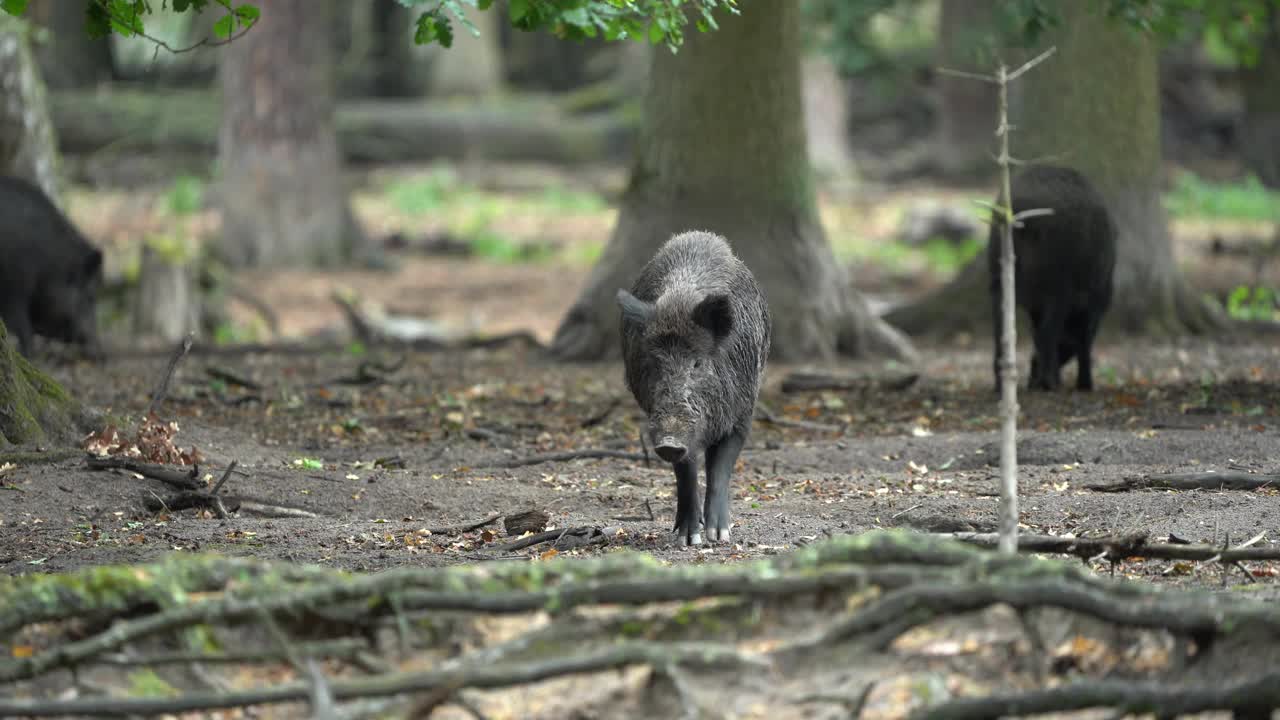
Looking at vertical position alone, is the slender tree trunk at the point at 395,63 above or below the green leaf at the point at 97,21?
above

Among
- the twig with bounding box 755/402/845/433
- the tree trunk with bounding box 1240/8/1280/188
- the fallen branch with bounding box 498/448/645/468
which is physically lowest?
the fallen branch with bounding box 498/448/645/468

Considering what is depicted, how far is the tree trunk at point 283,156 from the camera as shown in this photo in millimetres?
19531

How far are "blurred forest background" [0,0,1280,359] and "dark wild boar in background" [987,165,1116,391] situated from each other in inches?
82.9

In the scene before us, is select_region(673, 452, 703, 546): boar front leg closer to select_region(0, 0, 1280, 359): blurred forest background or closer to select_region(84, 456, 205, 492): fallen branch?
A: select_region(84, 456, 205, 492): fallen branch

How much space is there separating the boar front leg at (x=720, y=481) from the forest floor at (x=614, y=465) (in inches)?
4.0

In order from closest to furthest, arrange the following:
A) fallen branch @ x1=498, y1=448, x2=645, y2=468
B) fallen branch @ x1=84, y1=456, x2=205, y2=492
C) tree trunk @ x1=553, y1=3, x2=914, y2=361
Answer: fallen branch @ x1=84, y1=456, x2=205, y2=492 < fallen branch @ x1=498, y1=448, x2=645, y2=468 < tree trunk @ x1=553, y1=3, x2=914, y2=361

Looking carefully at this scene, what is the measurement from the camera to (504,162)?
2792 centimetres

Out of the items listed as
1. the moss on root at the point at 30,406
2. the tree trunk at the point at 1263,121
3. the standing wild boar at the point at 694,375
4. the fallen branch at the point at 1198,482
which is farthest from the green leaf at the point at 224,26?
the tree trunk at the point at 1263,121

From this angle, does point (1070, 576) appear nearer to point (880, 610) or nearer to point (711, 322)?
point (880, 610)

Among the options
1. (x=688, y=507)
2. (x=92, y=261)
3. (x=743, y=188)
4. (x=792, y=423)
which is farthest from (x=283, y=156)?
(x=688, y=507)

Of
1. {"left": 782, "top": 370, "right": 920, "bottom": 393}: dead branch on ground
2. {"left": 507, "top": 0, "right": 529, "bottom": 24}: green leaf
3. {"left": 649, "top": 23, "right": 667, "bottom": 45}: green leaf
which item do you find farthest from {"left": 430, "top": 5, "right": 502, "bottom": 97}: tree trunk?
{"left": 507, "top": 0, "right": 529, "bottom": 24}: green leaf

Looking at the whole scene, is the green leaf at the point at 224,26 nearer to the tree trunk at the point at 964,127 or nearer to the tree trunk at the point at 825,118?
the tree trunk at the point at 964,127

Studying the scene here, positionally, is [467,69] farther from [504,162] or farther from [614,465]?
[614,465]

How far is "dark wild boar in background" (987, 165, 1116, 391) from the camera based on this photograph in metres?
10.5
